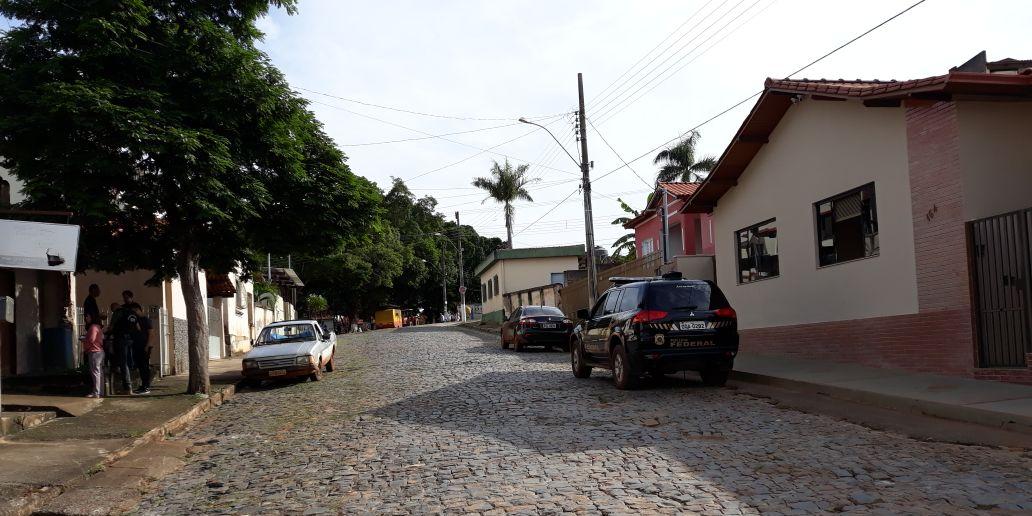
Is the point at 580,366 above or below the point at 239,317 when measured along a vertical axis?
below

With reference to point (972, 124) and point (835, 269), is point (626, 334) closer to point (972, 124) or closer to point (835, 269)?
point (835, 269)

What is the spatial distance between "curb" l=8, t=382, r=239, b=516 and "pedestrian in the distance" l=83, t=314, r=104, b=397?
165cm

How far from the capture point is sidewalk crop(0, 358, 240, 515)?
682cm

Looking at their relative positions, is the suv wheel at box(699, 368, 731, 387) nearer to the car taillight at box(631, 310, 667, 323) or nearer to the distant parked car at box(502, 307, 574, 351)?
the car taillight at box(631, 310, 667, 323)

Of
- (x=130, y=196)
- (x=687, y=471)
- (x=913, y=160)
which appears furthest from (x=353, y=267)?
(x=687, y=471)

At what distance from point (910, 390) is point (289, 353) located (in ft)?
36.4

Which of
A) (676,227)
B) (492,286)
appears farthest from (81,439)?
(492,286)

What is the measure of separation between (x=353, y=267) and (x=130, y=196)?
46569 millimetres

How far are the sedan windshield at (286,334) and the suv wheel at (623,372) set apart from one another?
7.78 meters

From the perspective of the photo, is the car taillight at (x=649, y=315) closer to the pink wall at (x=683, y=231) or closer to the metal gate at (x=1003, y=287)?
the metal gate at (x=1003, y=287)

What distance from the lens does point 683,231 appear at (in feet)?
95.4

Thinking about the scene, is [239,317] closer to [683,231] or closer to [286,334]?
[286,334]

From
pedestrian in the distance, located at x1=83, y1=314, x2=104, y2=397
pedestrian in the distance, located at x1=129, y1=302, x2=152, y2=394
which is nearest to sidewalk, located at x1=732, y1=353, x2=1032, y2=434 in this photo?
pedestrian in the distance, located at x1=129, y1=302, x2=152, y2=394

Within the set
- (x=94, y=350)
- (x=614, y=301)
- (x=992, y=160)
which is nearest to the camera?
(x=992, y=160)
